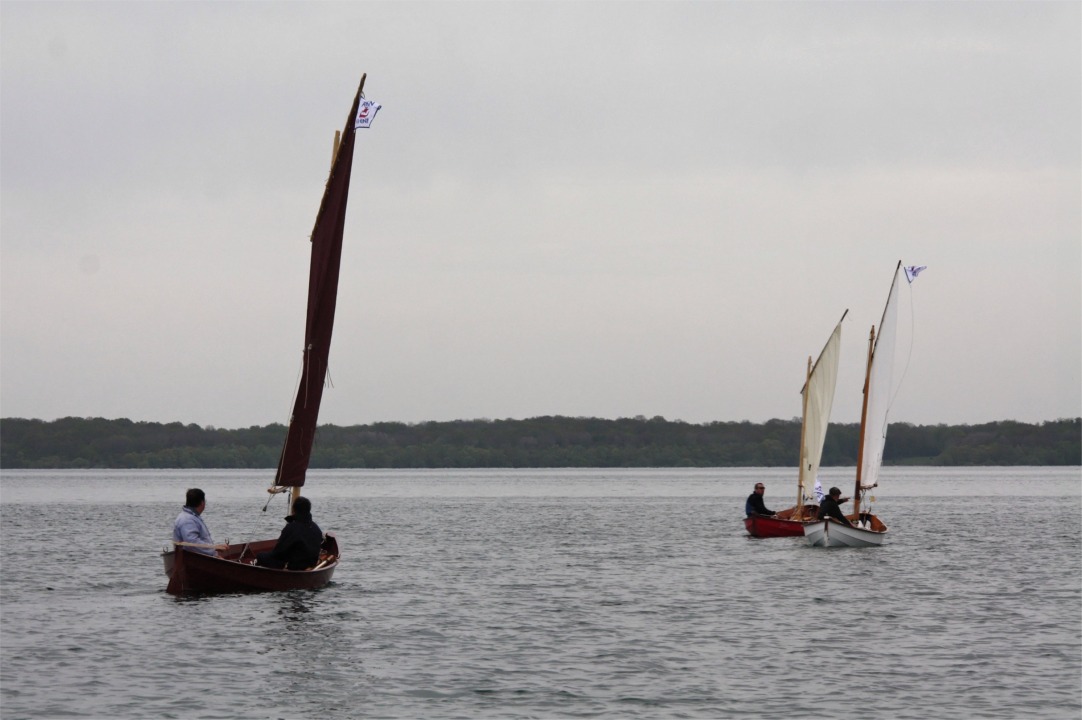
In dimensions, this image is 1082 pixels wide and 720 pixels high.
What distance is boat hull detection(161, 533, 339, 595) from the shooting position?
28.6 meters

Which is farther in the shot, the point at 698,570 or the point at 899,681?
the point at 698,570

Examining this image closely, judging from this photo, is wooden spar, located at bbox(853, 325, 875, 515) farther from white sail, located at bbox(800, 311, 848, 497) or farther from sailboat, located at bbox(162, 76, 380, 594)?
sailboat, located at bbox(162, 76, 380, 594)

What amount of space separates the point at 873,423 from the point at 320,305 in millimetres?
25086

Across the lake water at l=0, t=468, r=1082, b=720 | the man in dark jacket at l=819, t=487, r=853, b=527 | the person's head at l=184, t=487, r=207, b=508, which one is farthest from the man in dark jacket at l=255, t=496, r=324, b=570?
the man in dark jacket at l=819, t=487, r=853, b=527

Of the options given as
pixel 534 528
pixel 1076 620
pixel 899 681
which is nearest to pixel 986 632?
pixel 1076 620

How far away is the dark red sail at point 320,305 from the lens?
→ 3028cm

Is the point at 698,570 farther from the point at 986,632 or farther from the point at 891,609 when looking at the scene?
the point at 986,632

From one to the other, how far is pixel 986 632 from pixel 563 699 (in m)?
10.6

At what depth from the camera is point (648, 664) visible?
21750mm

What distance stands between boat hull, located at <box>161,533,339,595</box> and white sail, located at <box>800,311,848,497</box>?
1116 inches

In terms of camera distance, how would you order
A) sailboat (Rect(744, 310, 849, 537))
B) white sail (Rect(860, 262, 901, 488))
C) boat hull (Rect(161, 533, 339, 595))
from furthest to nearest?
sailboat (Rect(744, 310, 849, 537)) → white sail (Rect(860, 262, 901, 488)) → boat hull (Rect(161, 533, 339, 595))

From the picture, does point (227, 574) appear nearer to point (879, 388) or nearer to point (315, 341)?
point (315, 341)

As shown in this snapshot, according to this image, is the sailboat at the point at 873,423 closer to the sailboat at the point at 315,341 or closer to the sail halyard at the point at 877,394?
the sail halyard at the point at 877,394

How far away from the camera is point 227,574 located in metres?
28.8
